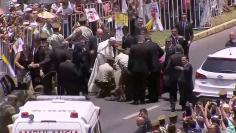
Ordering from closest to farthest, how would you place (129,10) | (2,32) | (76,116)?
1. (76,116)
2. (2,32)
3. (129,10)

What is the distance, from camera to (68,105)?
457 inches

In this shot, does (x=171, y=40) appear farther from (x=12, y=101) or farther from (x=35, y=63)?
(x=12, y=101)

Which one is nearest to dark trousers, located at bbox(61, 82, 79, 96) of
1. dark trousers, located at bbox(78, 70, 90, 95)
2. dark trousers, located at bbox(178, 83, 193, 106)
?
dark trousers, located at bbox(78, 70, 90, 95)

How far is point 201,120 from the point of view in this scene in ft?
48.0

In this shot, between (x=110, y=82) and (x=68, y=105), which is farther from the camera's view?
(x=110, y=82)

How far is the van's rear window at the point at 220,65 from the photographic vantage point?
1827cm

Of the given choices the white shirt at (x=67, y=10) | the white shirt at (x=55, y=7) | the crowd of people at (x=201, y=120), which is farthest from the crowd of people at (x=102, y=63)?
the white shirt at (x=55, y=7)

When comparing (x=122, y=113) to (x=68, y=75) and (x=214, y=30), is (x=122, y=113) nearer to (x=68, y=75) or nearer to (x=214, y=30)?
(x=68, y=75)

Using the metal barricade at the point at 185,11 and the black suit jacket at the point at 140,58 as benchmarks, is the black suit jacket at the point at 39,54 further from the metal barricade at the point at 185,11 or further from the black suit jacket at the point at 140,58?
the metal barricade at the point at 185,11

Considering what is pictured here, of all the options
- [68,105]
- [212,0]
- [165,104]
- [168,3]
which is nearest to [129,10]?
[168,3]

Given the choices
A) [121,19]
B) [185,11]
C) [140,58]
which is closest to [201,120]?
[140,58]

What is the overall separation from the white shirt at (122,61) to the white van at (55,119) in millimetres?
8076

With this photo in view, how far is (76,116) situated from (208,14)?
18030 millimetres

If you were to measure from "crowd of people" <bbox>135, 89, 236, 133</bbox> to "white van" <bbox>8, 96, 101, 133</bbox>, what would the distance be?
191 centimetres
